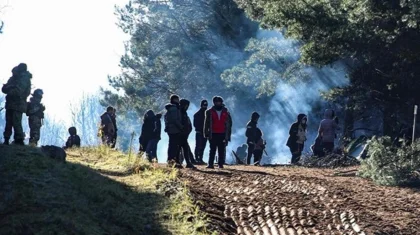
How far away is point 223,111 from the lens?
59.8 ft

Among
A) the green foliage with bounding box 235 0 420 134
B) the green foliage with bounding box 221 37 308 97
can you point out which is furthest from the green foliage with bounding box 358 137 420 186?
the green foliage with bounding box 221 37 308 97

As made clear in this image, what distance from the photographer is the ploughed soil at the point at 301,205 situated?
1005cm

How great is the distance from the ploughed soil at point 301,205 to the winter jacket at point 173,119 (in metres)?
1.90

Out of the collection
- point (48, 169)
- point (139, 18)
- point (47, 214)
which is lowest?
point (47, 214)

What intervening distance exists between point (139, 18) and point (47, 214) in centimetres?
3947

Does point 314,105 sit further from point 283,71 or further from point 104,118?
point 104,118

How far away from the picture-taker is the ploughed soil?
10047mm

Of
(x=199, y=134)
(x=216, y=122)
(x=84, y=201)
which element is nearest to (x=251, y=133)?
(x=199, y=134)

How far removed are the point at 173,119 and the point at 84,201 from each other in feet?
26.5

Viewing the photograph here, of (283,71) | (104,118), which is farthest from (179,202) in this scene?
(283,71)

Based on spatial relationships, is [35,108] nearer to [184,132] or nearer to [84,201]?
[184,132]

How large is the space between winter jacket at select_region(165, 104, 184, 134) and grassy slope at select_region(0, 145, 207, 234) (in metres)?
4.67

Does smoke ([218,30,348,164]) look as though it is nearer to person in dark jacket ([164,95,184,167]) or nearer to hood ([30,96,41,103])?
hood ([30,96,41,103])

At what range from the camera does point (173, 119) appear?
1742cm
